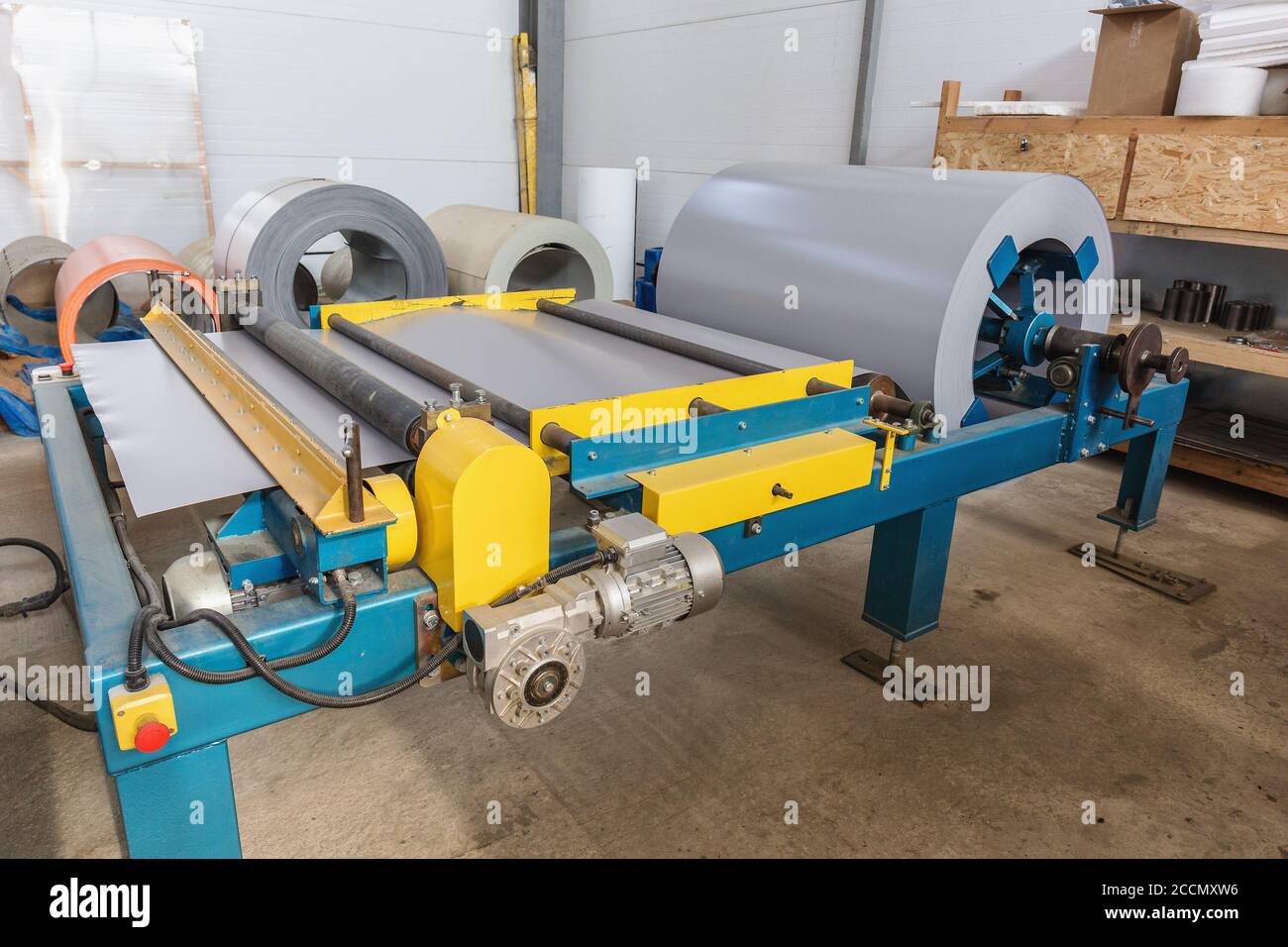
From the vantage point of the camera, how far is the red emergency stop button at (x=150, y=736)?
3.24 feet

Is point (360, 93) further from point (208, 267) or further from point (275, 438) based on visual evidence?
point (275, 438)

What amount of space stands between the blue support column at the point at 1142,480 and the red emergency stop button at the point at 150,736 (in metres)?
2.96

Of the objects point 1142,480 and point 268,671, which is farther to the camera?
point 1142,480

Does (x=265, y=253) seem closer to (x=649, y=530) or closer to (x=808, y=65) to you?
(x=649, y=530)

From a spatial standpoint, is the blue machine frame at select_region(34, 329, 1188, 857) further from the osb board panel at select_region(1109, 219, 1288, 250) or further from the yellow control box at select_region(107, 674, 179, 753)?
the osb board panel at select_region(1109, 219, 1288, 250)

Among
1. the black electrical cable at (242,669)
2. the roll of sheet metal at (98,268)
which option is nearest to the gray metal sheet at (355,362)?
the black electrical cable at (242,669)

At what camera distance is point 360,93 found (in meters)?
6.65

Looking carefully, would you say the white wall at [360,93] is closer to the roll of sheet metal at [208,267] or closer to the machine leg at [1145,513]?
the roll of sheet metal at [208,267]

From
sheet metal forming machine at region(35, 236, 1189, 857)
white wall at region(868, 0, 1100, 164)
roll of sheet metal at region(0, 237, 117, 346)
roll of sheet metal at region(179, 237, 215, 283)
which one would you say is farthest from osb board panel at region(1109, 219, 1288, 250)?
roll of sheet metal at region(0, 237, 117, 346)

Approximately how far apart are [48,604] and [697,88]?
17.3 feet

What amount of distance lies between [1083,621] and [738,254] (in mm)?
1587

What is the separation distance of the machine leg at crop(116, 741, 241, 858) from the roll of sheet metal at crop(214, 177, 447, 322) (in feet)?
8.60

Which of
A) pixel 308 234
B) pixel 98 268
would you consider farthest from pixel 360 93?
pixel 308 234
